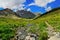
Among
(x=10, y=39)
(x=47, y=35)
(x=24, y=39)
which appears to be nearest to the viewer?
(x=47, y=35)

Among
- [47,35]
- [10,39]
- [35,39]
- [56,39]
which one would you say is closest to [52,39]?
[56,39]

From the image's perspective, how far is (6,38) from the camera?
207ft

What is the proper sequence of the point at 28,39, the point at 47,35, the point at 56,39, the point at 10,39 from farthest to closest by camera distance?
the point at 10,39, the point at 28,39, the point at 47,35, the point at 56,39

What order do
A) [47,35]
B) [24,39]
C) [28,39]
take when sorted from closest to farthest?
[47,35] < [28,39] < [24,39]

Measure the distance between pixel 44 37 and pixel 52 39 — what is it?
15.0 feet

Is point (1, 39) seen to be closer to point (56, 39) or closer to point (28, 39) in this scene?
point (28, 39)

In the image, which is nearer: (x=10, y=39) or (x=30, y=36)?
(x=30, y=36)

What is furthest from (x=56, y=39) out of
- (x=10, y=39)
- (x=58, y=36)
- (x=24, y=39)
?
(x=10, y=39)

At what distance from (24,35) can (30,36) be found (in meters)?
4.61

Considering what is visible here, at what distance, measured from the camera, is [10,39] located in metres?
62.1

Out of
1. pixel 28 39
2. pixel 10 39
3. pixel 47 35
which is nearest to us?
pixel 47 35

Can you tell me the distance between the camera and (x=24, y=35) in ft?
145

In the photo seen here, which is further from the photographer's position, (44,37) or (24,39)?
(24,39)

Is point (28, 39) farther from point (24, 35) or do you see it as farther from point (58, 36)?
point (58, 36)
